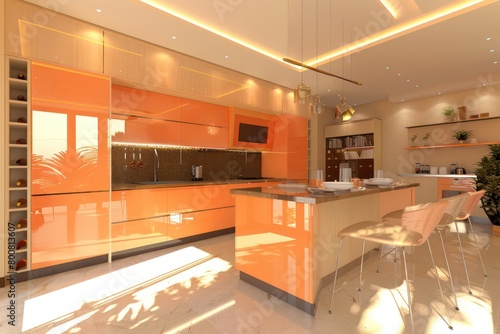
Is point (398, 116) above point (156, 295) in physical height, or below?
above

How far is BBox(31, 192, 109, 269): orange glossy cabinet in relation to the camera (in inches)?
102

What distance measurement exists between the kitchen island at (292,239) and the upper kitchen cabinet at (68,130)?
1.81 m

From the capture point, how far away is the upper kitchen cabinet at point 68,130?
2.59m

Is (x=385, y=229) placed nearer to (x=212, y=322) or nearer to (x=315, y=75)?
(x=212, y=322)

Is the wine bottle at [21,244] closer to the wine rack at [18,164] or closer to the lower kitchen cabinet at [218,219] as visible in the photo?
the wine rack at [18,164]

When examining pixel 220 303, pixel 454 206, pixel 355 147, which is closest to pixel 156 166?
pixel 220 303

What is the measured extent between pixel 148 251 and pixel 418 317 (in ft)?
9.98

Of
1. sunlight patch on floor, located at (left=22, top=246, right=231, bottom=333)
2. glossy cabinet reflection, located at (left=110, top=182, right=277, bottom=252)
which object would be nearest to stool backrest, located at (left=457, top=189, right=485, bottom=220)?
glossy cabinet reflection, located at (left=110, top=182, right=277, bottom=252)

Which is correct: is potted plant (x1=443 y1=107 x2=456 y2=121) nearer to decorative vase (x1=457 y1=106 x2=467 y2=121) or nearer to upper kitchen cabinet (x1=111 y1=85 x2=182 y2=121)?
decorative vase (x1=457 y1=106 x2=467 y2=121)

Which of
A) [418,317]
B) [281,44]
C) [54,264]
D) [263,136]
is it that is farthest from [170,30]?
[418,317]

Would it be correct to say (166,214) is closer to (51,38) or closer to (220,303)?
(220,303)

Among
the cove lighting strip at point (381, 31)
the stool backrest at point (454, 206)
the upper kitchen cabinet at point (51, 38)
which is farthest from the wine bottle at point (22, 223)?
the stool backrest at point (454, 206)

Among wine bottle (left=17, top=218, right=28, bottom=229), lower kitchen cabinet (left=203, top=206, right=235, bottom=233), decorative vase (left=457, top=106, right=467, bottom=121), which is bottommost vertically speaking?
lower kitchen cabinet (left=203, top=206, right=235, bottom=233)

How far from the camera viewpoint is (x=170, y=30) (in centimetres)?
315
